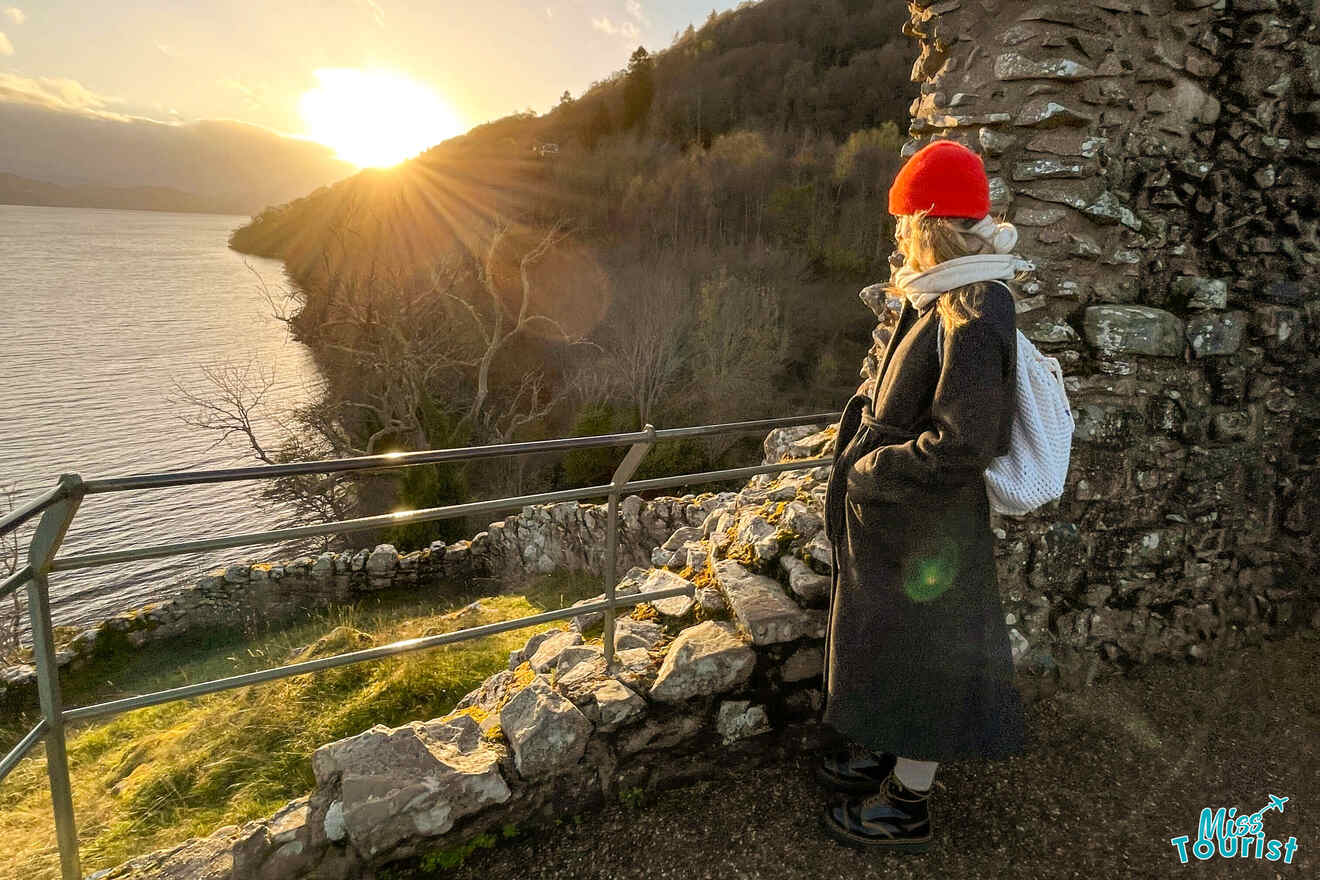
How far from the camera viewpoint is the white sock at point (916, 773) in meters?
2.14

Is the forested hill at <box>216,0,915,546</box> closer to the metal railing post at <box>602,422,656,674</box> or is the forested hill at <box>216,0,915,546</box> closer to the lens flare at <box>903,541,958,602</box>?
the metal railing post at <box>602,422,656,674</box>

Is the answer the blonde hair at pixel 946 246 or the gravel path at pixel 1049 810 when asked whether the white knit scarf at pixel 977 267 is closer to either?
the blonde hair at pixel 946 246

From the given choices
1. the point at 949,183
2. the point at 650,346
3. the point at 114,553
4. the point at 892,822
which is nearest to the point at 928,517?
the point at 949,183

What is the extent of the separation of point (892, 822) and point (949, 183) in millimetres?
1866

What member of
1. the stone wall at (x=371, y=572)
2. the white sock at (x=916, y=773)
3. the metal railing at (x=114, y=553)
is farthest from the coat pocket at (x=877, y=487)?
the stone wall at (x=371, y=572)

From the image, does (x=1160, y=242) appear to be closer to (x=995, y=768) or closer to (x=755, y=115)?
(x=995, y=768)

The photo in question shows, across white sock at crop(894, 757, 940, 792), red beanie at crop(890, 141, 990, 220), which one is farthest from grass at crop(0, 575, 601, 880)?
red beanie at crop(890, 141, 990, 220)

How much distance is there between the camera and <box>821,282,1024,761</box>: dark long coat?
1.76 metres

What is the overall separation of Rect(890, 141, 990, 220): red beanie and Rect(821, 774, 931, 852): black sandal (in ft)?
5.51

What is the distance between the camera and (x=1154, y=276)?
9.80 ft

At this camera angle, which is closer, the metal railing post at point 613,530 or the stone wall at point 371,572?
the metal railing post at point 613,530

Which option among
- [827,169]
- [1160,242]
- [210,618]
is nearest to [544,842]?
[1160,242]

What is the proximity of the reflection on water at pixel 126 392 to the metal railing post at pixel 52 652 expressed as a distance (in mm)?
13200

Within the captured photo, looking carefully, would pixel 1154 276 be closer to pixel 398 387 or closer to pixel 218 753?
pixel 218 753
